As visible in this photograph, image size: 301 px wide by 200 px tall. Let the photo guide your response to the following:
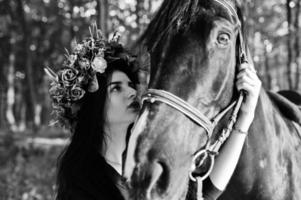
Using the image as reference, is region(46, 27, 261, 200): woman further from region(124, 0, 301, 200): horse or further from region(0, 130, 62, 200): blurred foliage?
region(0, 130, 62, 200): blurred foliage

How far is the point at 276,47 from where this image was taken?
13062 millimetres

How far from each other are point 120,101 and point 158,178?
139 centimetres

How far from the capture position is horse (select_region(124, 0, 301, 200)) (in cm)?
168

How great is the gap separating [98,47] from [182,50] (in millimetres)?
1458

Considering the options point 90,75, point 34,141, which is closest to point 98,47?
point 90,75

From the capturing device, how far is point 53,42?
782 inches

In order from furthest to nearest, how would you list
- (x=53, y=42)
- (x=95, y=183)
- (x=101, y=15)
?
1. (x=53, y=42)
2. (x=101, y=15)
3. (x=95, y=183)

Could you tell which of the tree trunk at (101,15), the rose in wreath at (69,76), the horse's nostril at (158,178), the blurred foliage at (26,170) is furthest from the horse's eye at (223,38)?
the blurred foliage at (26,170)

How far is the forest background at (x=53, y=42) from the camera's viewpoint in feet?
29.6

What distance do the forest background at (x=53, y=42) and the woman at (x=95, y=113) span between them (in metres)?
0.58

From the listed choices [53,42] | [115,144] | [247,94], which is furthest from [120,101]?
[53,42]

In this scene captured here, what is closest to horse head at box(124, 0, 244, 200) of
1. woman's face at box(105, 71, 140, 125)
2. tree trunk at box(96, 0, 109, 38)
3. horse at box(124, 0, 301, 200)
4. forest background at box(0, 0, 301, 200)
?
horse at box(124, 0, 301, 200)

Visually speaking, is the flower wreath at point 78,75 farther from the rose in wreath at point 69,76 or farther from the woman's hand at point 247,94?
the woman's hand at point 247,94

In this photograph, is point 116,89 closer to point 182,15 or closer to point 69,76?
point 69,76
